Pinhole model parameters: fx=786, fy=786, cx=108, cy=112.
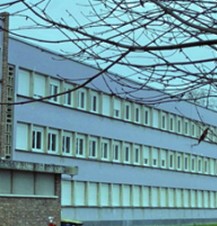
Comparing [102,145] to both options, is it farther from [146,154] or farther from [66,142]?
[146,154]

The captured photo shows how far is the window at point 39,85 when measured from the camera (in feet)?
154

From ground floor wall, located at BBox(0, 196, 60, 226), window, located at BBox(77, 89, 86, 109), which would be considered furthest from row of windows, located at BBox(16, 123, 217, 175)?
ground floor wall, located at BBox(0, 196, 60, 226)

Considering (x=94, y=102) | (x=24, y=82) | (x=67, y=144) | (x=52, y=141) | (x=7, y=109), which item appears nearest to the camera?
(x=7, y=109)

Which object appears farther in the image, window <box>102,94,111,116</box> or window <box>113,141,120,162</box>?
window <box>113,141,120,162</box>

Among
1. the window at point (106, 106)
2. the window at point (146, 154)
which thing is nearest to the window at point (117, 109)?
the window at point (106, 106)

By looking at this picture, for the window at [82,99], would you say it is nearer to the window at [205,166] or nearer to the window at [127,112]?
the window at [127,112]

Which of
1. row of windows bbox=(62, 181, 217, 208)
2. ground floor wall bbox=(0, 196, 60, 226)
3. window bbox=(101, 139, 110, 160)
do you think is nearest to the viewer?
ground floor wall bbox=(0, 196, 60, 226)

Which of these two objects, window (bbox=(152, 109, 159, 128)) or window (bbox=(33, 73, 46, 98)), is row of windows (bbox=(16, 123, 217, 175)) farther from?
window (bbox=(33, 73, 46, 98))

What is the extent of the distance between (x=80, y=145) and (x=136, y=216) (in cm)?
1011

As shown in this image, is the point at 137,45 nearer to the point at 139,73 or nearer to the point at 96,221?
the point at 139,73

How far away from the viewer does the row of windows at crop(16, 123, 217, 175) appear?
46600 mm

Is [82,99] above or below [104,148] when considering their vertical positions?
above

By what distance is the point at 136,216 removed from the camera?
59.3 m

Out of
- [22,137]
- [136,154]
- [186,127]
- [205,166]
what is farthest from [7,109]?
[205,166]
